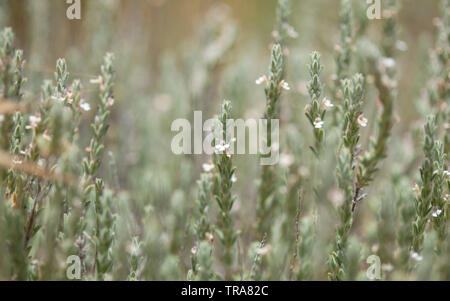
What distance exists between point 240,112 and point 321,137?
918mm

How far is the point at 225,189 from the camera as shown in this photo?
1031mm

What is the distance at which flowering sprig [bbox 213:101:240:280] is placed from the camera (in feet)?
3.27

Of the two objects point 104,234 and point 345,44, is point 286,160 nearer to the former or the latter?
point 345,44

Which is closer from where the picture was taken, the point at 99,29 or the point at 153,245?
the point at 153,245

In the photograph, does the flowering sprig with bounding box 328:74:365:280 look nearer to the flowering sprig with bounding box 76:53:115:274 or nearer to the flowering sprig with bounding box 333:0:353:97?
the flowering sprig with bounding box 333:0:353:97

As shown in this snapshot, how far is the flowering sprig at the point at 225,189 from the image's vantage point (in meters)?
1.00

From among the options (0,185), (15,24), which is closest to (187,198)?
(0,185)

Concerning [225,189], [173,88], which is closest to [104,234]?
[225,189]

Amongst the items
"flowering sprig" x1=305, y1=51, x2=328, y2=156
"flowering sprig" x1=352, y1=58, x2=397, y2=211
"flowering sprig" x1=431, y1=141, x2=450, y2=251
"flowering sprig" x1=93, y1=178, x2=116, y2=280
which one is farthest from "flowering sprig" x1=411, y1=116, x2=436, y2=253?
"flowering sprig" x1=93, y1=178, x2=116, y2=280

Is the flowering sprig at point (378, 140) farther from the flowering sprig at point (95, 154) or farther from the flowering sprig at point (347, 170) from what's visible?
the flowering sprig at point (95, 154)

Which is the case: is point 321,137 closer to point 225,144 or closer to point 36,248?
point 225,144

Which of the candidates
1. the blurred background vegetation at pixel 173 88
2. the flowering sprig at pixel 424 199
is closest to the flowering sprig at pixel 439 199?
the flowering sprig at pixel 424 199

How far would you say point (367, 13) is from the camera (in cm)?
152

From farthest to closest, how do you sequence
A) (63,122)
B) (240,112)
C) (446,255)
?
(240,112) < (446,255) < (63,122)
